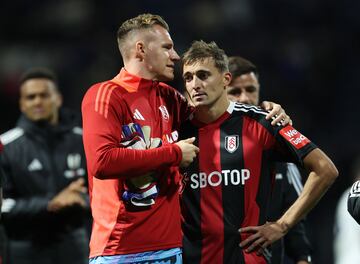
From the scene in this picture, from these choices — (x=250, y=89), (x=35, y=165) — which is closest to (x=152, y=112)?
(x=250, y=89)

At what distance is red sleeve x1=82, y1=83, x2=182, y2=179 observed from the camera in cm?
428

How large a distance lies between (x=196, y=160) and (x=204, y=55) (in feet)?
2.12

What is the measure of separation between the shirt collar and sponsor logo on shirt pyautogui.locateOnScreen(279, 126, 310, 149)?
0.84 m

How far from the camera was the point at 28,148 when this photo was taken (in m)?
7.14

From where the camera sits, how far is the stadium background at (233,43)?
490 inches

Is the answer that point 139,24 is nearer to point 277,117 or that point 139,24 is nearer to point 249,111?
point 249,111

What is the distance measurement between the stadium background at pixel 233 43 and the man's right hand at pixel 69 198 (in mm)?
5090

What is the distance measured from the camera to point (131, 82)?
473 cm

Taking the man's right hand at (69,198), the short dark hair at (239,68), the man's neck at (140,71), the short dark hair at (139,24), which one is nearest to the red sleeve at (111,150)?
the man's neck at (140,71)

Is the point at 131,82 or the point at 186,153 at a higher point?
the point at 131,82

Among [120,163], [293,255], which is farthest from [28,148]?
[120,163]

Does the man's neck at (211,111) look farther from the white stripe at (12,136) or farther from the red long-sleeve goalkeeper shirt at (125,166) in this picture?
the white stripe at (12,136)

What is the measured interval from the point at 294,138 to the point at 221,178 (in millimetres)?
495

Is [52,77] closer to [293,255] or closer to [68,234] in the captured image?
[68,234]
